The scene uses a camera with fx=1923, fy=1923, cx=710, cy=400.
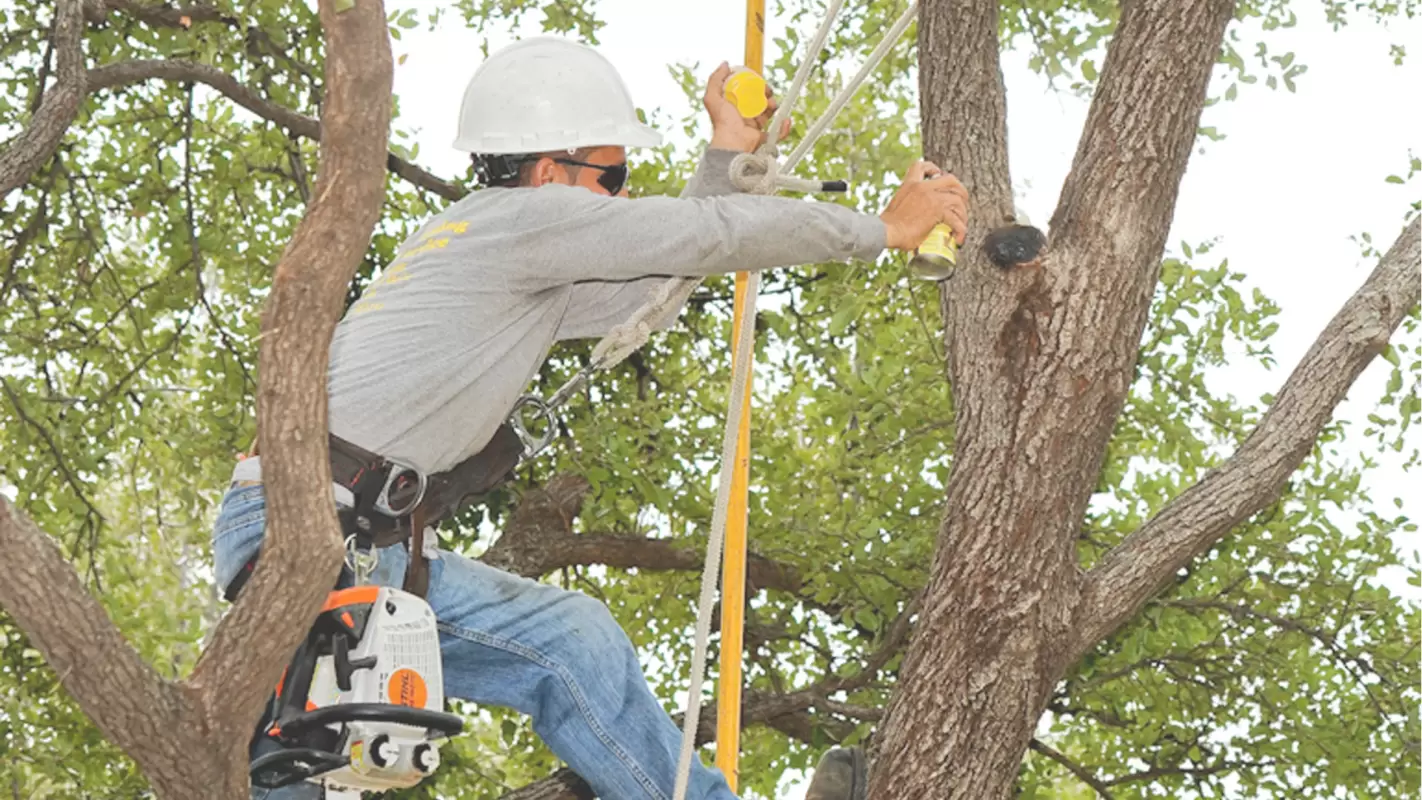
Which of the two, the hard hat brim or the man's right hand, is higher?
the man's right hand

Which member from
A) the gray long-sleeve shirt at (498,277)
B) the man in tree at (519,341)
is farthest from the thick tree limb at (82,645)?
the gray long-sleeve shirt at (498,277)

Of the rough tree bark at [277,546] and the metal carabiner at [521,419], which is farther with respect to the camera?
the metal carabiner at [521,419]

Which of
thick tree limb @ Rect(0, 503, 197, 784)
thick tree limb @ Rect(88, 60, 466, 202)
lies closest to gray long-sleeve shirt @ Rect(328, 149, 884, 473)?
thick tree limb @ Rect(0, 503, 197, 784)

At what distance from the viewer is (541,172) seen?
3.55m

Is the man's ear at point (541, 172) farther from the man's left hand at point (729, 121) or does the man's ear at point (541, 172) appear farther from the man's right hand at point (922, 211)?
the man's right hand at point (922, 211)

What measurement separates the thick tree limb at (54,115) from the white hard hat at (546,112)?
2146 millimetres

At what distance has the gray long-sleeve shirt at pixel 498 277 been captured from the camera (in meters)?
3.20

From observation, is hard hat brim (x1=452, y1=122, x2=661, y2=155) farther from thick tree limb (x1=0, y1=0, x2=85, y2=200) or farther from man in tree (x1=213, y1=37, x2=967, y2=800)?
thick tree limb (x1=0, y1=0, x2=85, y2=200)

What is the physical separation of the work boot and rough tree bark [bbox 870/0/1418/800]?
15cm

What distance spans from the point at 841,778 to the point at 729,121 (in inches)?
50.5

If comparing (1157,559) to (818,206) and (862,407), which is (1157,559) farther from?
(862,407)

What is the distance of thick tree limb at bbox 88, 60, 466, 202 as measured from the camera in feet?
19.4

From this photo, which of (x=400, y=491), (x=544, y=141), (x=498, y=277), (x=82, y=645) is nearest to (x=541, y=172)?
(x=544, y=141)

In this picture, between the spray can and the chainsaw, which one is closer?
the chainsaw
